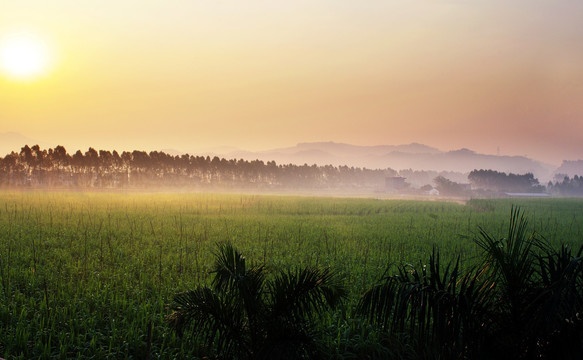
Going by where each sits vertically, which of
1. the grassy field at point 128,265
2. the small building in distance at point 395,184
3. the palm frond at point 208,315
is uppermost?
the small building in distance at point 395,184

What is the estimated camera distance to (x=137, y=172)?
376 feet

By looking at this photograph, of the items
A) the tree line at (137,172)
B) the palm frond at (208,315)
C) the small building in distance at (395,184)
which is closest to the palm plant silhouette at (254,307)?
the palm frond at (208,315)

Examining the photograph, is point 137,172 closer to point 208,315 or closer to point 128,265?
point 128,265

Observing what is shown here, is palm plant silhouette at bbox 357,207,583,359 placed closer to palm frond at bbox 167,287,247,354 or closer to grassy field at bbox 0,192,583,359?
grassy field at bbox 0,192,583,359

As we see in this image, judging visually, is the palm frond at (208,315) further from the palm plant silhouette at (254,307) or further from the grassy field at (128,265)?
the grassy field at (128,265)

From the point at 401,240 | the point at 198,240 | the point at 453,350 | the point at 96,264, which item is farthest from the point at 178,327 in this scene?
the point at 401,240

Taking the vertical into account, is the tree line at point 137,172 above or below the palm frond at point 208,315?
above

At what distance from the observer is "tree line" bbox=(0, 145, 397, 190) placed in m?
98.4

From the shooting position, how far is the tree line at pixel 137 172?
9838 centimetres

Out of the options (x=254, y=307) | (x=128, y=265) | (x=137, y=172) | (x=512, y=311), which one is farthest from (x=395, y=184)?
(x=254, y=307)

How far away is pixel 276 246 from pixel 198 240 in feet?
12.9

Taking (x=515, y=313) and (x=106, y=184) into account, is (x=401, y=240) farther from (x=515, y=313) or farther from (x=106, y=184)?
(x=106, y=184)

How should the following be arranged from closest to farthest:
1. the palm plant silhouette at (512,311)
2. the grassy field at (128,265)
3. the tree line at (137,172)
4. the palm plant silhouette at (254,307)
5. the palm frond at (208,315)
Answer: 1. the palm plant silhouette at (512,311)
2. the palm plant silhouette at (254,307)
3. the palm frond at (208,315)
4. the grassy field at (128,265)
5. the tree line at (137,172)

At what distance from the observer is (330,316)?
26.8 feet
